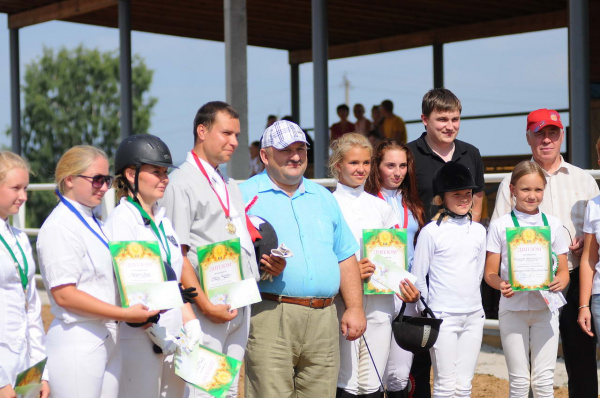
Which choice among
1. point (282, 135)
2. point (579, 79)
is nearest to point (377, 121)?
point (579, 79)

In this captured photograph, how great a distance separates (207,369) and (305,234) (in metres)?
0.90

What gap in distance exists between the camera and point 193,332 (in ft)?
11.8

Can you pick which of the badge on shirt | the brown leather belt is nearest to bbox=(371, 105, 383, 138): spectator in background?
the brown leather belt

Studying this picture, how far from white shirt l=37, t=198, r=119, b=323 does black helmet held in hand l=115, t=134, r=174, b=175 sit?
0.30 metres

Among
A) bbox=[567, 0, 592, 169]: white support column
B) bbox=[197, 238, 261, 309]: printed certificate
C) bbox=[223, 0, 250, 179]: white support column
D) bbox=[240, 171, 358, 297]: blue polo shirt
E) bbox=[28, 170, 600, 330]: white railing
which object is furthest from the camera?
bbox=[223, 0, 250, 179]: white support column

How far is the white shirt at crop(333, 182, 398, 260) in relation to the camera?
4.59 m

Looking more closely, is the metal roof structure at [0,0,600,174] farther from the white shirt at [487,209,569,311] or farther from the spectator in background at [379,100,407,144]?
the white shirt at [487,209,569,311]

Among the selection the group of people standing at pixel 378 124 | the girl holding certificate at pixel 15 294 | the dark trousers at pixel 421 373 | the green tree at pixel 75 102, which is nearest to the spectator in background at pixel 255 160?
the group of people standing at pixel 378 124

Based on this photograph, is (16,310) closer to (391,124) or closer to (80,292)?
(80,292)

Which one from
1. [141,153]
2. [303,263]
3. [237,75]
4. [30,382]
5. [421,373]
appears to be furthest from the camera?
[237,75]

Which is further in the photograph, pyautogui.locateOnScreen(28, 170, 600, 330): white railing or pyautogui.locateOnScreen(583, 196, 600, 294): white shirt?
pyautogui.locateOnScreen(28, 170, 600, 330): white railing

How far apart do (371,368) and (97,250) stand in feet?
5.76

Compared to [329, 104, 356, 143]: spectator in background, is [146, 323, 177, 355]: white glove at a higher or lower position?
lower

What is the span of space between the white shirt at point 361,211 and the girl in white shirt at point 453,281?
0.22 meters
